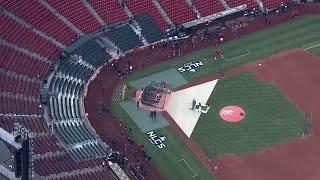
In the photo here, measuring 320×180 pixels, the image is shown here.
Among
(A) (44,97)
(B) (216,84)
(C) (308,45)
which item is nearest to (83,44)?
(A) (44,97)

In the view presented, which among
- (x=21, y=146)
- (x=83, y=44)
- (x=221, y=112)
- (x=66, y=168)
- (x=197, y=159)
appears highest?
(x=83, y=44)

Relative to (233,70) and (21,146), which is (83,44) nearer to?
(233,70)

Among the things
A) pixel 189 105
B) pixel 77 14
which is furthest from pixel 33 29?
pixel 189 105

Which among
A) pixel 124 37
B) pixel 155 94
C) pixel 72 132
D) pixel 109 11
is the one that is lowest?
pixel 72 132

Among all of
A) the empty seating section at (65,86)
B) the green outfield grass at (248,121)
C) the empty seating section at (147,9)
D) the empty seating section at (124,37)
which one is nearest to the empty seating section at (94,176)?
the green outfield grass at (248,121)

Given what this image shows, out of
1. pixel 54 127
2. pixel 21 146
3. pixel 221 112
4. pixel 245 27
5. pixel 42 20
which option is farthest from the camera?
pixel 245 27

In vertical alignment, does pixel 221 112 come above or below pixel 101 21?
below

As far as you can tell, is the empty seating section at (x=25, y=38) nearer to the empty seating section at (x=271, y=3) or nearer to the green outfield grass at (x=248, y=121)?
the green outfield grass at (x=248, y=121)

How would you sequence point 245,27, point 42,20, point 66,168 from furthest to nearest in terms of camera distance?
1. point 245,27
2. point 42,20
3. point 66,168

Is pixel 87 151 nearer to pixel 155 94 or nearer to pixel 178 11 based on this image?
pixel 155 94
